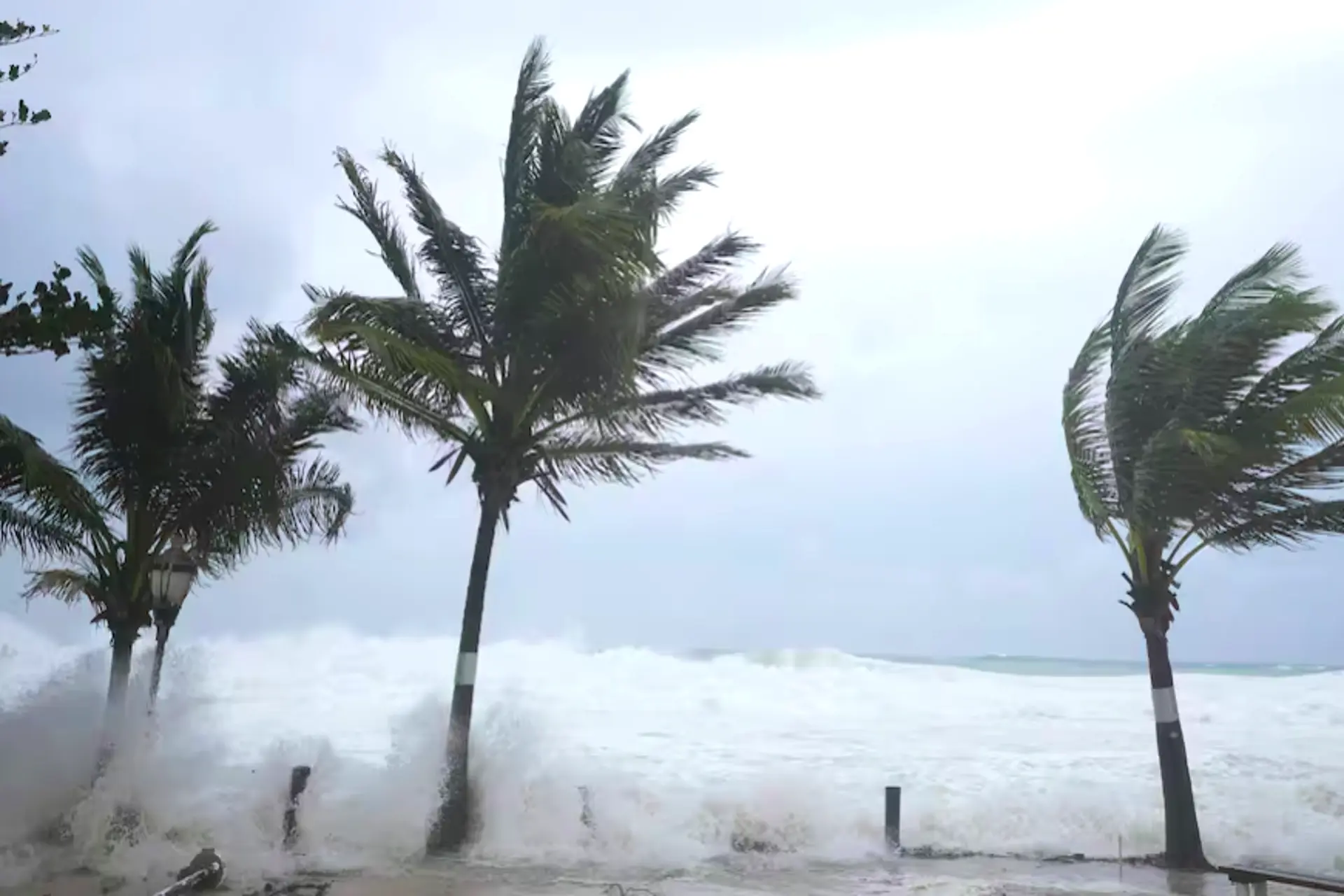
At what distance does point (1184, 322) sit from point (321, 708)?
71.4 feet

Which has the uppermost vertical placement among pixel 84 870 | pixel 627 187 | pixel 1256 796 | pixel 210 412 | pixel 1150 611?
pixel 627 187

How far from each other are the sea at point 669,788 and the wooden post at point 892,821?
6.6 inches

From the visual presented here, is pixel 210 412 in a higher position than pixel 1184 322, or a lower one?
lower

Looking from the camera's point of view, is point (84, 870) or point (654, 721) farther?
point (654, 721)

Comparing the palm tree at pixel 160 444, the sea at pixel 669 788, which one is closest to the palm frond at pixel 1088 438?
the sea at pixel 669 788

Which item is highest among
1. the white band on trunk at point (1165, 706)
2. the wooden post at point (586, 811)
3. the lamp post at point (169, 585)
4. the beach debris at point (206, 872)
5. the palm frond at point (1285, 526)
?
the palm frond at point (1285, 526)

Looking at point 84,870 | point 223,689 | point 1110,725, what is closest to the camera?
point 84,870

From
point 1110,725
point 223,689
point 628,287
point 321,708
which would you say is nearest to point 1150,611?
point 628,287

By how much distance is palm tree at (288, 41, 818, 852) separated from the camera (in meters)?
10.4

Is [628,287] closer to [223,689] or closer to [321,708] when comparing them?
[321,708]

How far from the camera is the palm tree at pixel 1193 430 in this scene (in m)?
10.6

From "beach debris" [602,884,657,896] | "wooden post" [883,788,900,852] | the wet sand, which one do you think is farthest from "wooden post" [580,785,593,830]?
"wooden post" [883,788,900,852]

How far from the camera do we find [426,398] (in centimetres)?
1136

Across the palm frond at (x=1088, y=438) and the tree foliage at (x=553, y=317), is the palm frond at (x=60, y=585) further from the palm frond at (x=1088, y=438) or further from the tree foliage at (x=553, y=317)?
the palm frond at (x=1088, y=438)
